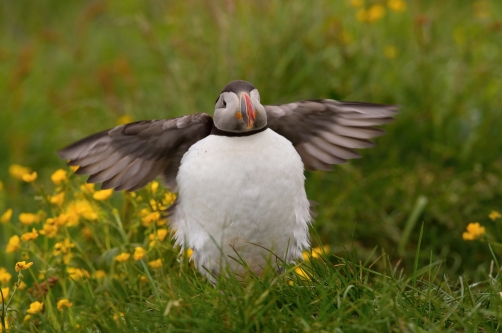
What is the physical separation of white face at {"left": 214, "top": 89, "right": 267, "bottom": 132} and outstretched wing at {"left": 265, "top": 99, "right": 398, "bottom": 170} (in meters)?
0.50

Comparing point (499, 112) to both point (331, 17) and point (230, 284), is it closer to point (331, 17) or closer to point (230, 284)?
point (331, 17)

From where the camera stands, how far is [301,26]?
227 inches

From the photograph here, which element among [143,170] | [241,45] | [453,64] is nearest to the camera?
[143,170]

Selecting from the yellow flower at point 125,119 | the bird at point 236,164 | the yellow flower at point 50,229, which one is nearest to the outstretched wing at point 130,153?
the bird at point 236,164

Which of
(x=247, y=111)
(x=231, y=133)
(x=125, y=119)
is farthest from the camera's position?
(x=125, y=119)

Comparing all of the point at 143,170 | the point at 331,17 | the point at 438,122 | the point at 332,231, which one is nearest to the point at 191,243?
the point at 143,170

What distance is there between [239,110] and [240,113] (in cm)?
1

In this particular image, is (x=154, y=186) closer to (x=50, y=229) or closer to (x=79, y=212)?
(x=79, y=212)

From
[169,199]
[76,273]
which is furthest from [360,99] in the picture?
[76,273]

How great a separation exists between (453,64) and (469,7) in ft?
6.45

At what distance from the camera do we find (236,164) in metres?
3.20

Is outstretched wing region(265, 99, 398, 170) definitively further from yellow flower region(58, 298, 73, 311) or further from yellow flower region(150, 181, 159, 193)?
yellow flower region(58, 298, 73, 311)

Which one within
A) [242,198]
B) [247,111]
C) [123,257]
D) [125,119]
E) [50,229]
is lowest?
[123,257]

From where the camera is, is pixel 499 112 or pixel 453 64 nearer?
pixel 499 112
